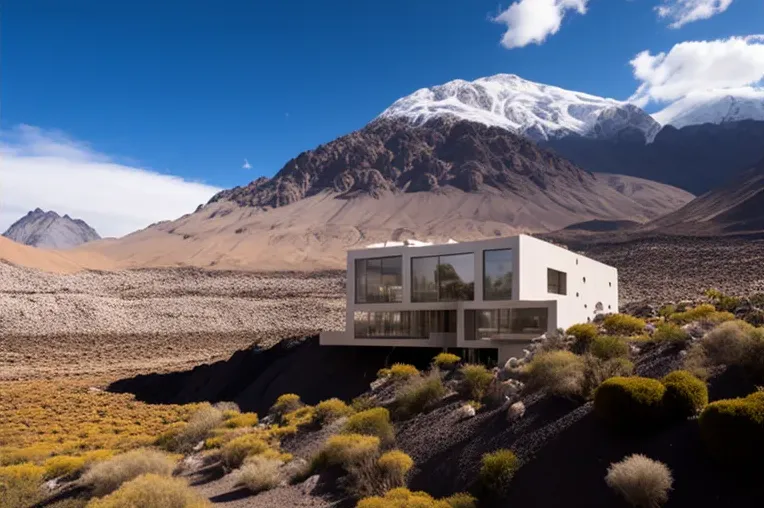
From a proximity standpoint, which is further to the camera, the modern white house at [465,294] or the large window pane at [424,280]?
the large window pane at [424,280]

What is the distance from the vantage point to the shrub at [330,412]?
17.2m

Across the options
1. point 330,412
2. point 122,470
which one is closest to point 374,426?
point 330,412

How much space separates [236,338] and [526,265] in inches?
1591

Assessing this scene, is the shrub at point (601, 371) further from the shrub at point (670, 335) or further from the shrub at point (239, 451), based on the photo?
the shrub at point (239, 451)

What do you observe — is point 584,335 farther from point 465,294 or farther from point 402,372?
point 465,294

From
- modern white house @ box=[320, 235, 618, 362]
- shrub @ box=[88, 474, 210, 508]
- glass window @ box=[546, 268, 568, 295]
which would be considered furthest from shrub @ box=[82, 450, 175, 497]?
glass window @ box=[546, 268, 568, 295]

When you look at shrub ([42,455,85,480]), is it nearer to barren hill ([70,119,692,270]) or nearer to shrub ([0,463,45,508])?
shrub ([0,463,45,508])

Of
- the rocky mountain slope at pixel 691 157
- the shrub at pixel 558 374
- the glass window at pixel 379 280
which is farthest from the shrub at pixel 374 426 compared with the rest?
the rocky mountain slope at pixel 691 157

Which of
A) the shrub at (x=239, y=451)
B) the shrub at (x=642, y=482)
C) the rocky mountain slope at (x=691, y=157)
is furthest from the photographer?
the rocky mountain slope at (x=691, y=157)

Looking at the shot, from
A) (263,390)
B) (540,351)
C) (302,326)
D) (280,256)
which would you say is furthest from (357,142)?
(540,351)

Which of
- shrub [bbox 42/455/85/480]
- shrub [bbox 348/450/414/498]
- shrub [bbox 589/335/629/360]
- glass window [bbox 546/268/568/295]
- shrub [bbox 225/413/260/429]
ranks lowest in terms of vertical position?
shrub [bbox 42/455/85/480]

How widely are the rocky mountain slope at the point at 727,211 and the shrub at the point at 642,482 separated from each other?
7890 centimetres

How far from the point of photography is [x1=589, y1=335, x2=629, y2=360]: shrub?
45.7ft

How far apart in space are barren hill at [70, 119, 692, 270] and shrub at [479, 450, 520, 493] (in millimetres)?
93780
